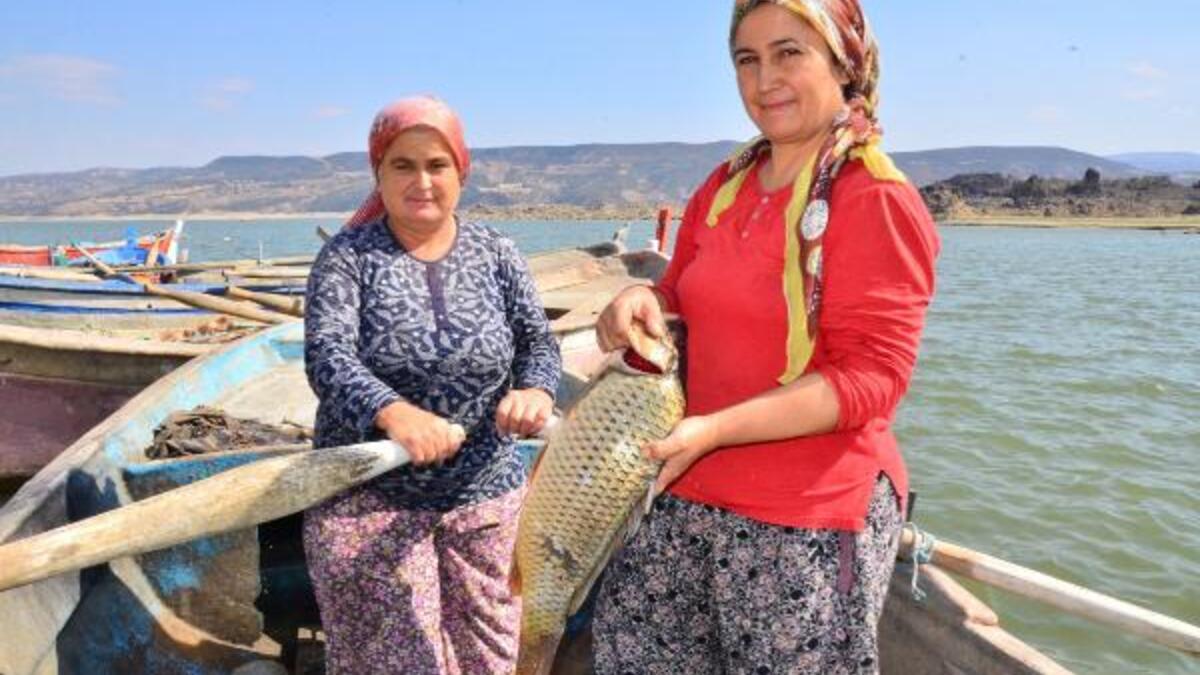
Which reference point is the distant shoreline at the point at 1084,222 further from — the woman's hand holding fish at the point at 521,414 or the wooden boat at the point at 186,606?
the woman's hand holding fish at the point at 521,414

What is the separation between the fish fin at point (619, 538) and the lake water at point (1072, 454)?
4.55 m

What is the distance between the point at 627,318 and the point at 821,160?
54 centimetres

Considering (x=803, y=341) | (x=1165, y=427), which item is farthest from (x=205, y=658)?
(x=1165, y=427)

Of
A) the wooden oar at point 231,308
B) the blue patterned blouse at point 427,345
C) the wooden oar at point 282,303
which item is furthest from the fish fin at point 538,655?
the wooden oar at point 282,303

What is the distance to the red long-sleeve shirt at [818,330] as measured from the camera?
1.74 metres

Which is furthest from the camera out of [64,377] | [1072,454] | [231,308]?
[1072,454]

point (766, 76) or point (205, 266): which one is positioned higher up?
point (766, 76)

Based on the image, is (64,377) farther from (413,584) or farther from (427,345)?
(427,345)

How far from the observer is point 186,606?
12.1 feet

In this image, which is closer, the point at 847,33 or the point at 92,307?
the point at 847,33

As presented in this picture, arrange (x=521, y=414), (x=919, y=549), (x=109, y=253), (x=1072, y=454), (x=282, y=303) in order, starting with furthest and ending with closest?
(x=109, y=253) < (x=282, y=303) < (x=1072, y=454) < (x=919, y=549) < (x=521, y=414)

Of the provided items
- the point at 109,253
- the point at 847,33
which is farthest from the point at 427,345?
the point at 109,253

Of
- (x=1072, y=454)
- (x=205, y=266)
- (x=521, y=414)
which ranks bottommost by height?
(x=1072, y=454)

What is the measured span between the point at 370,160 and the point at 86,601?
225 centimetres
